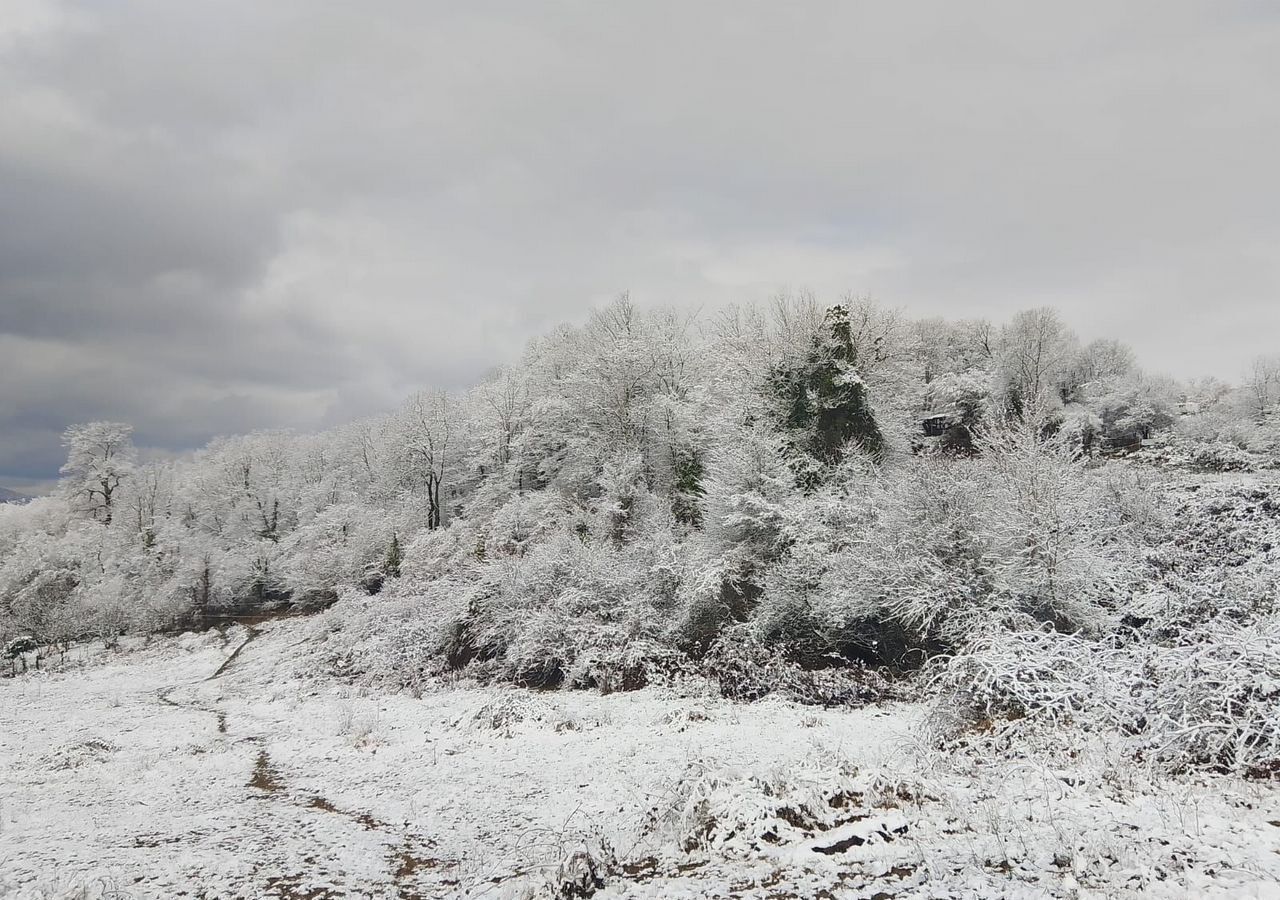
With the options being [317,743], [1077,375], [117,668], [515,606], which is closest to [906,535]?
[515,606]

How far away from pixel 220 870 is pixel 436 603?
56.4 ft

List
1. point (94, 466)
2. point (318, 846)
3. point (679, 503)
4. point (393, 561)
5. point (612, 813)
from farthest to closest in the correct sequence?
point (94, 466)
point (393, 561)
point (679, 503)
point (612, 813)
point (318, 846)

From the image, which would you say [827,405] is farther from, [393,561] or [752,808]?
[393,561]

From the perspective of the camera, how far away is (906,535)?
14281 millimetres

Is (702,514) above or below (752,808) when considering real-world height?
above

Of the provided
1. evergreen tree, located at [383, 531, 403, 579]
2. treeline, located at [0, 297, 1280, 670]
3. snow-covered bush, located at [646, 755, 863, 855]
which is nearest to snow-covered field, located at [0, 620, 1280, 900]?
snow-covered bush, located at [646, 755, 863, 855]

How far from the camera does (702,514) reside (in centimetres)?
2241

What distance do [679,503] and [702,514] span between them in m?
5.49

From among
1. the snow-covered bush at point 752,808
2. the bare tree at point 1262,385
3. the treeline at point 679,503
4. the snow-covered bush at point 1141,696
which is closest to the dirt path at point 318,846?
the snow-covered bush at point 752,808

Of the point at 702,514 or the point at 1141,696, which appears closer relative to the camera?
the point at 1141,696

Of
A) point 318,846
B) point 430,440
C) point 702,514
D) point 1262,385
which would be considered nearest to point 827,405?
point 702,514

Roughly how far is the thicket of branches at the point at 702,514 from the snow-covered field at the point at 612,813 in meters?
2.45

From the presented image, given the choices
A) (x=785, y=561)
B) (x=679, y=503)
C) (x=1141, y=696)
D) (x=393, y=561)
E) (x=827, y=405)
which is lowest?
(x=393, y=561)

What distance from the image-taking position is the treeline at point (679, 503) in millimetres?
14367
